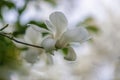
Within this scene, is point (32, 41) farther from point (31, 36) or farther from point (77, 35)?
point (77, 35)

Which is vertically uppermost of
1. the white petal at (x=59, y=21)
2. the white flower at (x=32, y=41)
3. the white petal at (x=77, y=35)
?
the white flower at (x=32, y=41)

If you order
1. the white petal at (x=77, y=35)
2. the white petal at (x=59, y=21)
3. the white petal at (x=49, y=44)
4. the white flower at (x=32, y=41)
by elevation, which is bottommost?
the white petal at (x=49, y=44)

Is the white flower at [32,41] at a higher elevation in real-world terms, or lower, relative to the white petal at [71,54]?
higher

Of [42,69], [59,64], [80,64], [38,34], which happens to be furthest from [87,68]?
[38,34]

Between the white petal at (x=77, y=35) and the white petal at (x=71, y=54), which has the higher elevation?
the white petal at (x=77, y=35)

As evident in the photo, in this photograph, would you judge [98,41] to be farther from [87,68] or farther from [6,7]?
[6,7]

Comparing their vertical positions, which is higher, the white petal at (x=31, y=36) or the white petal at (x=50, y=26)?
the white petal at (x=31, y=36)

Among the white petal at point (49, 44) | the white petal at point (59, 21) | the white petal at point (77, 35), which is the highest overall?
the white petal at point (59, 21)
